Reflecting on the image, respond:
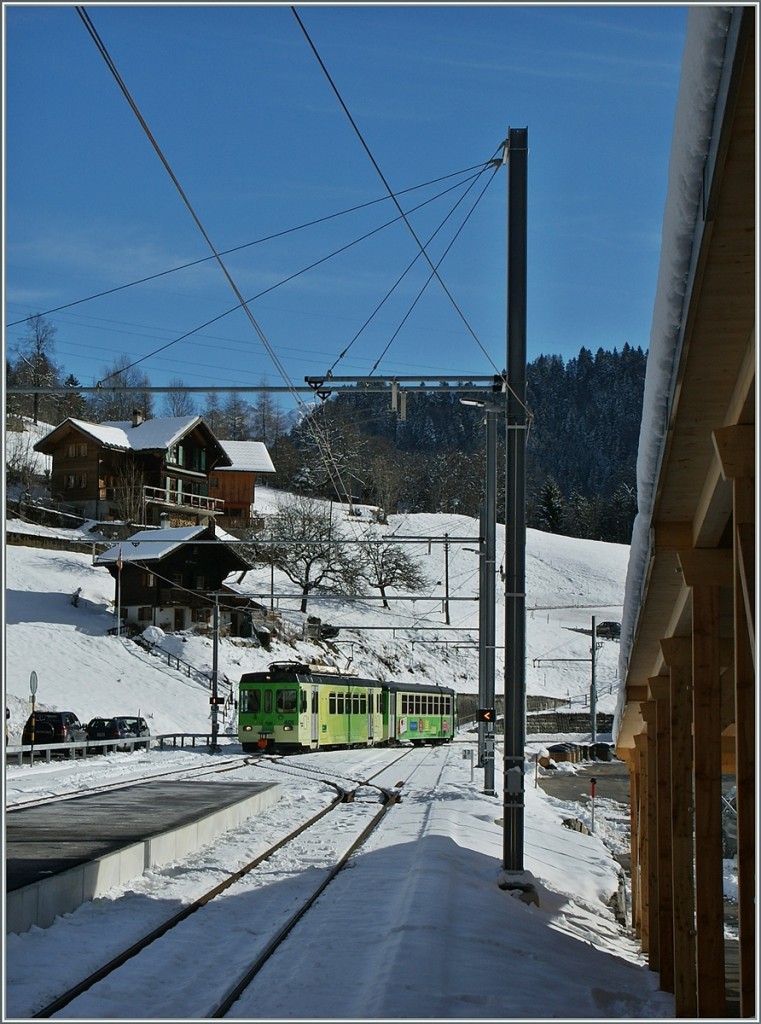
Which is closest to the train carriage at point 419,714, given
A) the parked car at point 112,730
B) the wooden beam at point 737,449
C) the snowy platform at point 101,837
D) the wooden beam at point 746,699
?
the parked car at point 112,730

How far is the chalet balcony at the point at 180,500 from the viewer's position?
73750 mm

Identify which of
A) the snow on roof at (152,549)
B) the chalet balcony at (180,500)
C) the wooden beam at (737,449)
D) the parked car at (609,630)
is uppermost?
the chalet balcony at (180,500)

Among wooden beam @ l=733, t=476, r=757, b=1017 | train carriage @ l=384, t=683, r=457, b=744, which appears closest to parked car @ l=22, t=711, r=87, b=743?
train carriage @ l=384, t=683, r=457, b=744

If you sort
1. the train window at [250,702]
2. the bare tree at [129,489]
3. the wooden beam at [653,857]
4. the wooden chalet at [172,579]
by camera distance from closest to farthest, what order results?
the wooden beam at [653,857] < the train window at [250,702] < the wooden chalet at [172,579] < the bare tree at [129,489]

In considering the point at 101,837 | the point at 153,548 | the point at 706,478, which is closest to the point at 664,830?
the point at 706,478

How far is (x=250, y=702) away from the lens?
38844mm

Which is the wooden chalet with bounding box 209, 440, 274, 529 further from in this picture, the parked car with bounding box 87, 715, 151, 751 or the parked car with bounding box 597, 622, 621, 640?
the parked car with bounding box 87, 715, 151, 751

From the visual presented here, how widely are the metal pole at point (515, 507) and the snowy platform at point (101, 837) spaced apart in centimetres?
419

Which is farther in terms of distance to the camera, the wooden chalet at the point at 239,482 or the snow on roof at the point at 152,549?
the wooden chalet at the point at 239,482

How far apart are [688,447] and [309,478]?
114076mm

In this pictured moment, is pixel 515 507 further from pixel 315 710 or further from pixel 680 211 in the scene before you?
pixel 315 710

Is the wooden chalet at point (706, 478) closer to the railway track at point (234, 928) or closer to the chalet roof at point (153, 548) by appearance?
the railway track at point (234, 928)

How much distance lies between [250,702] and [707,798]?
101ft

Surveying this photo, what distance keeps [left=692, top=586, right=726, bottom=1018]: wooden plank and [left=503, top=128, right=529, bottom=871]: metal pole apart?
4.51 metres
